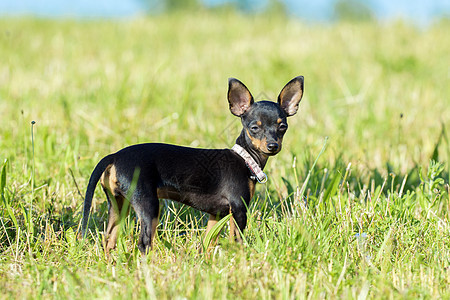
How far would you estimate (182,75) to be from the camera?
8812 mm

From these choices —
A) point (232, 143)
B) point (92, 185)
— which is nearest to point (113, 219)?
point (92, 185)

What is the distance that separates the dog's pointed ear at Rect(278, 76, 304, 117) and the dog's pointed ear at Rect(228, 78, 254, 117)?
24 cm

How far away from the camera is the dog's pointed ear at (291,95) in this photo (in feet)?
11.9

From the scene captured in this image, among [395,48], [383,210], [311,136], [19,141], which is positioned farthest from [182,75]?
[383,210]

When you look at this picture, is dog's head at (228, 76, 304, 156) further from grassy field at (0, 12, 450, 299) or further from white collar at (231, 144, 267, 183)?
grassy field at (0, 12, 450, 299)

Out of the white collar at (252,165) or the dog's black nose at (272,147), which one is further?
the white collar at (252,165)

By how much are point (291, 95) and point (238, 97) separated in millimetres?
401

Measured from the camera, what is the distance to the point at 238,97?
3580 mm

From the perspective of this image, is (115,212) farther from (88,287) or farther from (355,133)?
(355,133)

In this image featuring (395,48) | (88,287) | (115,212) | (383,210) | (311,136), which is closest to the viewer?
(88,287)

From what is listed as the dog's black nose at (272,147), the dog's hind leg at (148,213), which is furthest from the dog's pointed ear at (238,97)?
the dog's hind leg at (148,213)

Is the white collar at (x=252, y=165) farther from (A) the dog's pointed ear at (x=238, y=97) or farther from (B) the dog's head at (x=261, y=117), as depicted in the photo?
(A) the dog's pointed ear at (x=238, y=97)

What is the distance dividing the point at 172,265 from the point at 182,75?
237 inches

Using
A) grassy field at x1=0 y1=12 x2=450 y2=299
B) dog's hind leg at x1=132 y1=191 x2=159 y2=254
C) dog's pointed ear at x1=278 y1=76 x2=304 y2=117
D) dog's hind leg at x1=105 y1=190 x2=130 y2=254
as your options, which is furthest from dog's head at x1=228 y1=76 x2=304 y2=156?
dog's hind leg at x1=105 y1=190 x2=130 y2=254
